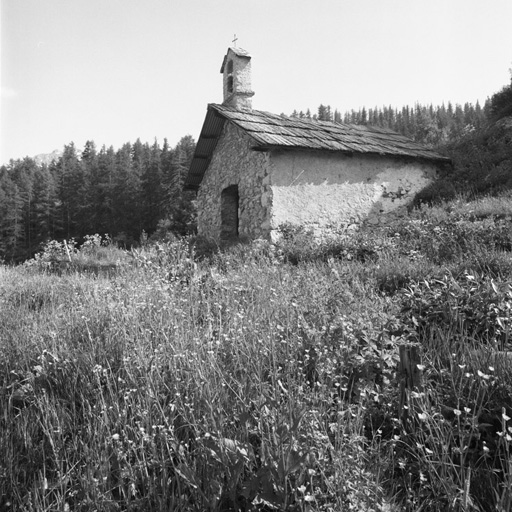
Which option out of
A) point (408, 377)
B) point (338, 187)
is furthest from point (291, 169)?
point (408, 377)

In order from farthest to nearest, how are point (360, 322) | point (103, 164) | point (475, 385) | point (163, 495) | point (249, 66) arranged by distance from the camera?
point (103, 164), point (249, 66), point (360, 322), point (475, 385), point (163, 495)

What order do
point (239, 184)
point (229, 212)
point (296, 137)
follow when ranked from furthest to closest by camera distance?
point (229, 212) < point (239, 184) < point (296, 137)

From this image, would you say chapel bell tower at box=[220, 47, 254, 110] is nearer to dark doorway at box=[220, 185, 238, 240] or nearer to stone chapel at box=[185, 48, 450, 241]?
stone chapel at box=[185, 48, 450, 241]

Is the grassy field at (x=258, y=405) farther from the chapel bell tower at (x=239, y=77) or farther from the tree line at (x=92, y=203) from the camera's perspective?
Result: the tree line at (x=92, y=203)

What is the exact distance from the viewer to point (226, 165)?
13.8 metres

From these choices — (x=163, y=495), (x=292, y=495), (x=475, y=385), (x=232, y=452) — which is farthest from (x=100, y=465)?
(x=475, y=385)

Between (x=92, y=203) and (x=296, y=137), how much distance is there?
181ft

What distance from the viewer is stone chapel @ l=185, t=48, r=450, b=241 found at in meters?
11.6

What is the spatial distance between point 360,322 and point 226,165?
36.6 ft

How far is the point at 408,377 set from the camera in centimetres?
259

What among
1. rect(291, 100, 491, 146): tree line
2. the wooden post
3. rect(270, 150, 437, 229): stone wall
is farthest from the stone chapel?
rect(291, 100, 491, 146): tree line

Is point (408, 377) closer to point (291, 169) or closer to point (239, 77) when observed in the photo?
point (291, 169)

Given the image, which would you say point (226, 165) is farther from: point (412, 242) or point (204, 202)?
point (412, 242)

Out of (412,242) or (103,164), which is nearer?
(412,242)
